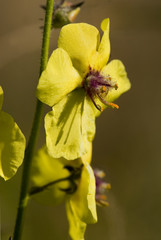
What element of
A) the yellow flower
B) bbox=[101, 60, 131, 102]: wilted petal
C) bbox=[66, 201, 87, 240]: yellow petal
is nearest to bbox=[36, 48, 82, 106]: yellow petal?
the yellow flower

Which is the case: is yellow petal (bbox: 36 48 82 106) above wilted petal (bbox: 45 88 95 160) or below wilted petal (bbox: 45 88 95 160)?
above

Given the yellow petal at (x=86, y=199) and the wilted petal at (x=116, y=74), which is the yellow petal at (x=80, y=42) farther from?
the yellow petal at (x=86, y=199)

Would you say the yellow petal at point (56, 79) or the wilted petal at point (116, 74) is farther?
the wilted petal at point (116, 74)

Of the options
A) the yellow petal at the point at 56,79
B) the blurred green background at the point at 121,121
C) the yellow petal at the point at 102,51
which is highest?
the yellow petal at the point at 102,51

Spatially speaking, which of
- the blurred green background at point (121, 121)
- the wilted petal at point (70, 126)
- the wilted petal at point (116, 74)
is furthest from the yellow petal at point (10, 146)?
the blurred green background at point (121, 121)

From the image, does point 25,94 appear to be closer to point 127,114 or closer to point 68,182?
point 127,114

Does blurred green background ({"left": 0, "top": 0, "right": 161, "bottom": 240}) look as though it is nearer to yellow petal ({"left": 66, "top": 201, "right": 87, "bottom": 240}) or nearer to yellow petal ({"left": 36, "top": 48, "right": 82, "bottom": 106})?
yellow petal ({"left": 66, "top": 201, "right": 87, "bottom": 240})

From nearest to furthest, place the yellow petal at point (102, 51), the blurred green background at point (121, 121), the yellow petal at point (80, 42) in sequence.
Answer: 1. the yellow petal at point (80, 42)
2. the yellow petal at point (102, 51)
3. the blurred green background at point (121, 121)
